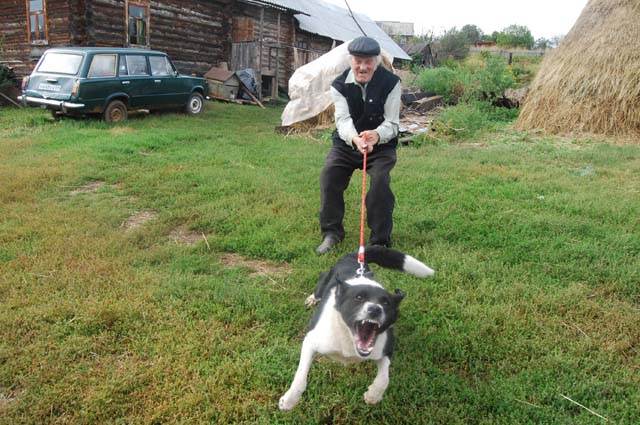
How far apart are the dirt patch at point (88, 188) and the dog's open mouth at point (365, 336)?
489cm

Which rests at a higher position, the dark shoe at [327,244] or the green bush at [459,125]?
the green bush at [459,125]

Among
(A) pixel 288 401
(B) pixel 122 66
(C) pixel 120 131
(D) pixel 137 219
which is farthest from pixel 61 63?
(A) pixel 288 401

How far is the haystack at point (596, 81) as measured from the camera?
987 centimetres

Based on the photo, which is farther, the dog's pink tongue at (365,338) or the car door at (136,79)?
the car door at (136,79)

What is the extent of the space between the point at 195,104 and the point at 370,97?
34.3 ft

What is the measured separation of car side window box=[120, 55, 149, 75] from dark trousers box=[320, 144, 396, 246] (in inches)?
347

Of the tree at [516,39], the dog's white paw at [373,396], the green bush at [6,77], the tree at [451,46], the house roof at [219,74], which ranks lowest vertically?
the dog's white paw at [373,396]

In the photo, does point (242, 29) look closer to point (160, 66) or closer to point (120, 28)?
point (120, 28)

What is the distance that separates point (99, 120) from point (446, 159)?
8041mm

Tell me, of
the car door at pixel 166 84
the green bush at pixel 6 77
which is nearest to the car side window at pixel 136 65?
the car door at pixel 166 84

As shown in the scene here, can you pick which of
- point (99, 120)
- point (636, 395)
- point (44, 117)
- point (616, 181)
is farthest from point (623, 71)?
point (44, 117)

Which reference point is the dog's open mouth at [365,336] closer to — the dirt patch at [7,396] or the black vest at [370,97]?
the dirt patch at [7,396]

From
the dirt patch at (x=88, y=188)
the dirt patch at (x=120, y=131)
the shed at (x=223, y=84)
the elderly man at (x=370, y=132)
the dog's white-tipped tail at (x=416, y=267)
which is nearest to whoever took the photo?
the dog's white-tipped tail at (x=416, y=267)

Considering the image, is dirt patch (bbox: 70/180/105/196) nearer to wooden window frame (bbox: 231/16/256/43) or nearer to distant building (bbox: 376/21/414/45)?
wooden window frame (bbox: 231/16/256/43)
